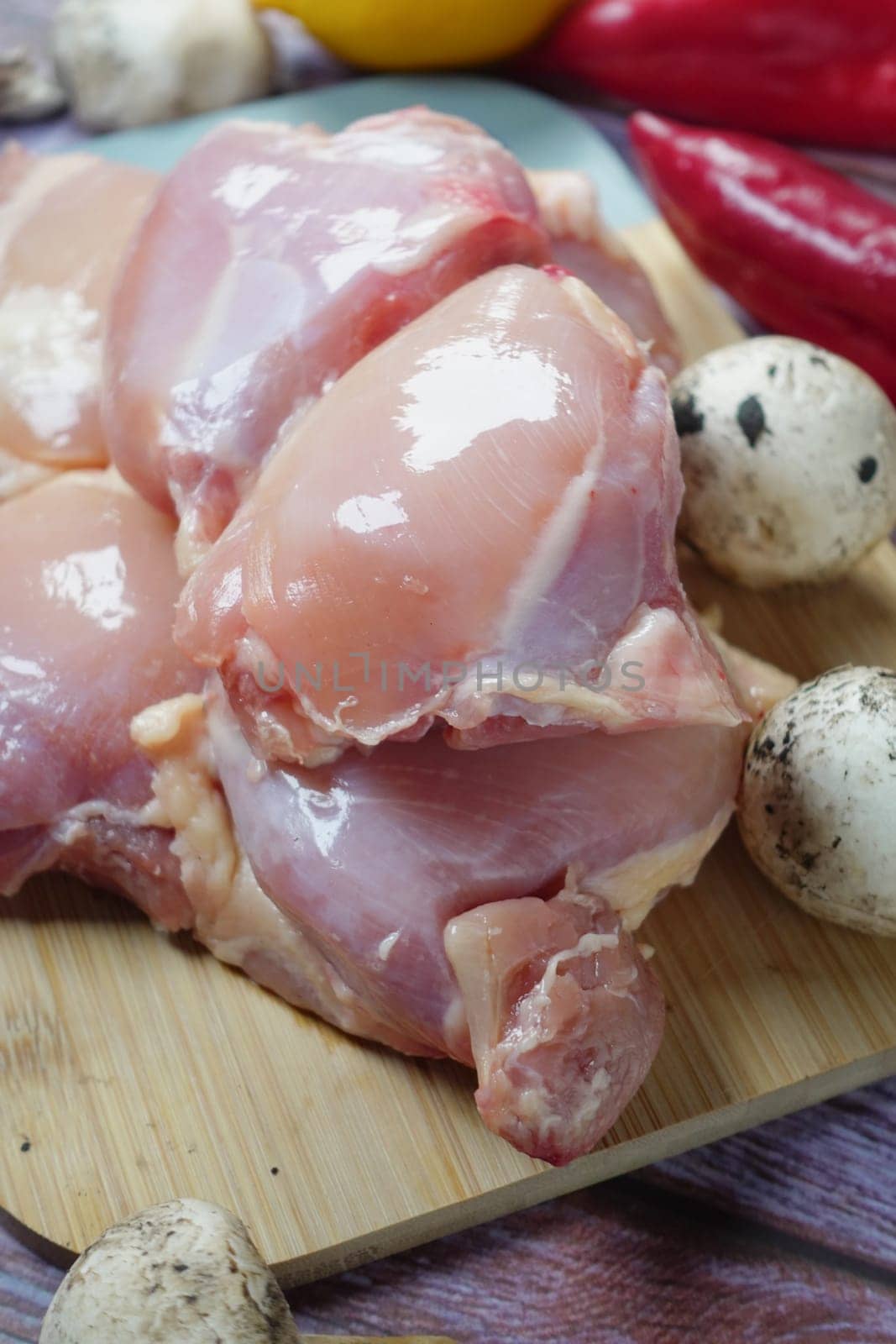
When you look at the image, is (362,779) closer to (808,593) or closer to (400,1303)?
(400,1303)

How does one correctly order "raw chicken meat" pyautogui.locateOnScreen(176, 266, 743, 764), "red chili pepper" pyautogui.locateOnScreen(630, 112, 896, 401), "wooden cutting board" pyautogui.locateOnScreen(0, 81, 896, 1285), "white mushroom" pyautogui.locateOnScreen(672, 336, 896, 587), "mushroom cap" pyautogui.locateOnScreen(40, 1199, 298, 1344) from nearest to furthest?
"mushroom cap" pyautogui.locateOnScreen(40, 1199, 298, 1344) → "raw chicken meat" pyautogui.locateOnScreen(176, 266, 743, 764) → "wooden cutting board" pyautogui.locateOnScreen(0, 81, 896, 1285) → "white mushroom" pyautogui.locateOnScreen(672, 336, 896, 587) → "red chili pepper" pyautogui.locateOnScreen(630, 112, 896, 401)

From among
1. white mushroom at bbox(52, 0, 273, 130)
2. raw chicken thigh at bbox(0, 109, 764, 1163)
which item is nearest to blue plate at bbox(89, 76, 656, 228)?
white mushroom at bbox(52, 0, 273, 130)

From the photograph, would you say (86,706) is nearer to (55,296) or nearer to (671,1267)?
(55,296)

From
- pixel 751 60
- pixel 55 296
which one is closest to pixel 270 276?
pixel 55 296

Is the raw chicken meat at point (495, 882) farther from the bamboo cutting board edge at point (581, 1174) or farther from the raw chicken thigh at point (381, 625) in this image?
the bamboo cutting board edge at point (581, 1174)

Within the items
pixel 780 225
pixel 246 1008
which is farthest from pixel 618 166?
pixel 246 1008

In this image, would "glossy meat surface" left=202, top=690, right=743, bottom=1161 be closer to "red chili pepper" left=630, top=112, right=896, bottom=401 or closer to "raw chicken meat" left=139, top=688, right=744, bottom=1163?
"raw chicken meat" left=139, top=688, right=744, bottom=1163
